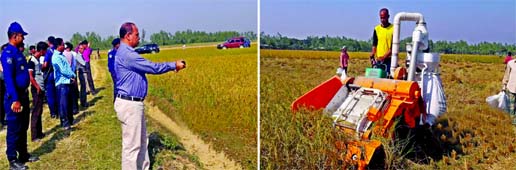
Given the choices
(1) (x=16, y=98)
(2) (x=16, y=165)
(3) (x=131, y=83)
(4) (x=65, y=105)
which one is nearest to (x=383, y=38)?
(3) (x=131, y=83)

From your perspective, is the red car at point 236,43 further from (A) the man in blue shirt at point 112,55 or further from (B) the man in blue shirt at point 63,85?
(B) the man in blue shirt at point 63,85

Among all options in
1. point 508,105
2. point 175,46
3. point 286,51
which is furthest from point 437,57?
point 175,46

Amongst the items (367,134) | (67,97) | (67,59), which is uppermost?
(67,59)

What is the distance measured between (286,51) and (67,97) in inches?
80.6

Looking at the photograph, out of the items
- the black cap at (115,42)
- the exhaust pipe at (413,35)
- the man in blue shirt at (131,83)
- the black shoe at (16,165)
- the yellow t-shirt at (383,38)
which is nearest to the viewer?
the man in blue shirt at (131,83)

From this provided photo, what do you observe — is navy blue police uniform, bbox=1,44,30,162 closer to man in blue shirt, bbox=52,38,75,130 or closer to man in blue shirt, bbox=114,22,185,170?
man in blue shirt, bbox=52,38,75,130

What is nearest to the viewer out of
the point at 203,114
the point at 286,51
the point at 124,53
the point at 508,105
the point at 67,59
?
the point at 124,53

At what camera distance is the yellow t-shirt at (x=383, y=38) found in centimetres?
448

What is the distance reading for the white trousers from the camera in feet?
11.1

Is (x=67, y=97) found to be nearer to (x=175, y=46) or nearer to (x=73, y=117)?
(x=73, y=117)

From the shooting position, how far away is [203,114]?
4270 mm

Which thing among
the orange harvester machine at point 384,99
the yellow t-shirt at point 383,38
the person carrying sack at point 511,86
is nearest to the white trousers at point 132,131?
the orange harvester machine at point 384,99

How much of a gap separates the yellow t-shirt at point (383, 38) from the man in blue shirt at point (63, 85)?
9.36ft

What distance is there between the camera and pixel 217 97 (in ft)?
14.2
